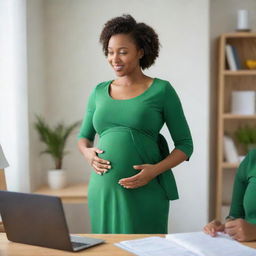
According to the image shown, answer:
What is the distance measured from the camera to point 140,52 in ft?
7.18

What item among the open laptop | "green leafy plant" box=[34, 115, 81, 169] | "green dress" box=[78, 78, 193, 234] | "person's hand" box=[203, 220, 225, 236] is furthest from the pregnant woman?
"green leafy plant" box=[34, 115, 81, 169]

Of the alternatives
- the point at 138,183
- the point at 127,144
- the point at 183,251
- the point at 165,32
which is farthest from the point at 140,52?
the point at 165,32

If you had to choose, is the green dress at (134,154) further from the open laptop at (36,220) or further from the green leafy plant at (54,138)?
the green leafy plant at (54,138)

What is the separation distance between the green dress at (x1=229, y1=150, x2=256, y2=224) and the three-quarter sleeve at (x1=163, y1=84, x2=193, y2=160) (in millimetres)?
332

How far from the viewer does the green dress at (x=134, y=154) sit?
2084mm

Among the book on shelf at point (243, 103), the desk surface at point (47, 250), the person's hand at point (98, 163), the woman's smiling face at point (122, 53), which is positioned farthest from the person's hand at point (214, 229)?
the book on shelf at point (243, 103)

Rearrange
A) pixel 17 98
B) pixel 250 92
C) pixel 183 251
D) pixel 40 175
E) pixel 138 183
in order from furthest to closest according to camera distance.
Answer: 1. pixel 250 92
2. pixel 40 175
3. pixel 17 98
4. pixel 138 183
5. pixel 183 251

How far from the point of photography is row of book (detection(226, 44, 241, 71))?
385 cm

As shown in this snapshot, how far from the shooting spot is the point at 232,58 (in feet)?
12.6

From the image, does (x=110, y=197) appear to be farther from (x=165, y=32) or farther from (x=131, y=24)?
(x=165, y=32)

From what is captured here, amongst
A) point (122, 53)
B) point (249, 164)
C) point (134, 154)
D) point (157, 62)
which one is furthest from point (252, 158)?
point (157, 62)

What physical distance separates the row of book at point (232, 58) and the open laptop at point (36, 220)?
2688mm

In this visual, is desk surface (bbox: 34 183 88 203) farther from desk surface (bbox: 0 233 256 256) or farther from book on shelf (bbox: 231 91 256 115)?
desk surface (bbox: 0 233 256 256)

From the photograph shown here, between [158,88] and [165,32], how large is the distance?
5.50 ft
